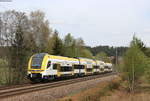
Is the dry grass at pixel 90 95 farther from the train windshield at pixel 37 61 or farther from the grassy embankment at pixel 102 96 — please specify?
the train windshield at pixel 37 61

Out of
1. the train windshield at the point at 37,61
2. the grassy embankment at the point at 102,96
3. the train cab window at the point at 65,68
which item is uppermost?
the train windshield at the point at 37,61

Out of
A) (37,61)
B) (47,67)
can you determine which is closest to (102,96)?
(47,67)

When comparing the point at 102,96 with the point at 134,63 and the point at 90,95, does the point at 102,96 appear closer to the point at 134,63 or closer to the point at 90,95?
the point at 90,95

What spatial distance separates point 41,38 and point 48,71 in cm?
1442

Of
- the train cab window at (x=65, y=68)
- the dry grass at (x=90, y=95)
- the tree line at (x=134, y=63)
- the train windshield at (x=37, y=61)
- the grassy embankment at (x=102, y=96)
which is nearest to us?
the dry grass at (x=90, y=95)

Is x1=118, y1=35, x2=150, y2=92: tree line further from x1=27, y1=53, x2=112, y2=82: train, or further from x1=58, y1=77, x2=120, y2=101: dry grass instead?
x1=58, y1=77, x2=120, y2=101: dry grass

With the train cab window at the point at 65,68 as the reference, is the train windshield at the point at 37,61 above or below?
above

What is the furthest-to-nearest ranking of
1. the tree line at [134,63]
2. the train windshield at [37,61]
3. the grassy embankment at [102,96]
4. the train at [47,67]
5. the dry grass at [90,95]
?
1. the tree line at [134,63]
2. the train windshield at [37,61]
3. the train at [47,67]
4. the grassy embankment at [102,96]
5. the dry grass at [90,95]

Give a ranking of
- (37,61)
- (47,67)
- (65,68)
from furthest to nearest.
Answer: (65,68)
(37,61)
(47,67)

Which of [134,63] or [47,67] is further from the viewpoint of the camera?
[134,63]

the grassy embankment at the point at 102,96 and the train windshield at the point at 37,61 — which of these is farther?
the train windshield at the point at 37,61

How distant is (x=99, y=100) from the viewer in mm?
13797

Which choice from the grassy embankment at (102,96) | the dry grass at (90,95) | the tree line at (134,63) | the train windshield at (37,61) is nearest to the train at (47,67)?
the train windshield at (37,61)

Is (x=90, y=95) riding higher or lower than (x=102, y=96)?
higher
